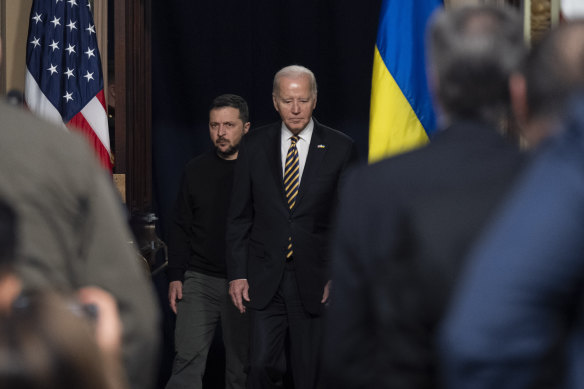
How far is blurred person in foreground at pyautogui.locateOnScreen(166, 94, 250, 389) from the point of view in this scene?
176 inches

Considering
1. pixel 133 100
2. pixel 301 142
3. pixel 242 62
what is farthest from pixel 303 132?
pixel 242 62

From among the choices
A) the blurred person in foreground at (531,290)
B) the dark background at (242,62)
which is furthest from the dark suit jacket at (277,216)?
the blurred person in foreground at (531,290)

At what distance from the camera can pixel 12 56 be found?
472 centimetres

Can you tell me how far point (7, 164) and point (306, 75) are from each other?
2.62m

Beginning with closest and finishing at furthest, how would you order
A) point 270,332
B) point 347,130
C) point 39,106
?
point 270,332
point 39,106
point 347,130

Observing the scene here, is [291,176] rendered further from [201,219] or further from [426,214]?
[426,214]

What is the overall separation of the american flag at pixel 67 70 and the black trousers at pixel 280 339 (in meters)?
1.37

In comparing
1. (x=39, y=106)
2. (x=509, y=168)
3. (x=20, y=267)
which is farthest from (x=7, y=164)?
(x=39, y=106)

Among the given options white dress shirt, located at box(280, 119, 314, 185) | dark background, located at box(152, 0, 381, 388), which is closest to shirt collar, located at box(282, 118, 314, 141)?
white dress shirt, located at box(280, 119, 314, 185)

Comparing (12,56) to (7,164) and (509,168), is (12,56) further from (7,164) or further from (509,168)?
(509,168)

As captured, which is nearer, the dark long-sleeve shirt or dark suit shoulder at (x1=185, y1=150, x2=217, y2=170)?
the dark long-sleeve shirt

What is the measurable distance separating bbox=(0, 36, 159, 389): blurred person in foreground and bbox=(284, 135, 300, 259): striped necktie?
232 cm

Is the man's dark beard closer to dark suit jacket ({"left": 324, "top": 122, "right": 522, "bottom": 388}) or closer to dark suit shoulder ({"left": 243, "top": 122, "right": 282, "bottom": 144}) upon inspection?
dark suit shoulder ({"left": 243, "top": 122, "right": 282, "bottom": 144})

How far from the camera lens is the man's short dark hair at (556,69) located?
1.21 m
